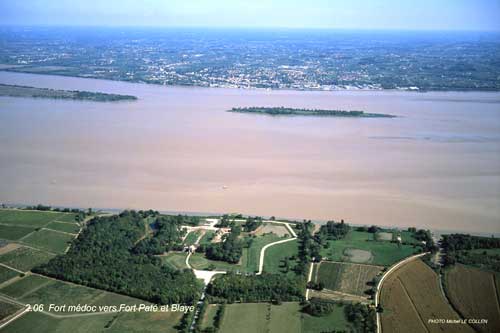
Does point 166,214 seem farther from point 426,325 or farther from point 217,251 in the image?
point 426,325

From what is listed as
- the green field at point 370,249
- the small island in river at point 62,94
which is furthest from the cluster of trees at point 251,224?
the small island in river at point 62,94

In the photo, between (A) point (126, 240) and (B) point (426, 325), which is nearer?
(B) point (426, 325)

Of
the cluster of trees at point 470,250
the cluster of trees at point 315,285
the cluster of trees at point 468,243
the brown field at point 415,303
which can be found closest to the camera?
the brown field at point 415,303

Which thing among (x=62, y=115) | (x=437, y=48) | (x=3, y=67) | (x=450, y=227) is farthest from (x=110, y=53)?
(x=450, y=227)

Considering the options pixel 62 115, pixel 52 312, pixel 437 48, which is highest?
pixel 437 48

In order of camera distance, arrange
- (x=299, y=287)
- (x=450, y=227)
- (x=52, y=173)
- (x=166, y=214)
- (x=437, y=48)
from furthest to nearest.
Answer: (x=437, y=48) → (x=52, y=173) → (x=166, y=214) → (x=450, y=227) → (x=299, y=287)

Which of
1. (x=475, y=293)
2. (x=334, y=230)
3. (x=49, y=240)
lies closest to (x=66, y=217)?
(x=49, y=240)

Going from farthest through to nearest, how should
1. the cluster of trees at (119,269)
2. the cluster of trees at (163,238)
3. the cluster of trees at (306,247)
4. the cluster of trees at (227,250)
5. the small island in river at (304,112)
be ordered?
the small island in river at (304,112)
the cluster of trees at (163,238)
the cluster of trees at (227,250)
the cluster of trees at (306,247)
the cluster of trees at (119,269)

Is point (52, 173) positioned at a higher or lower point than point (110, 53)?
lower

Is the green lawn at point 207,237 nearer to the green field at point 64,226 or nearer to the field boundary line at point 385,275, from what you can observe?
the green field at point 64,226
